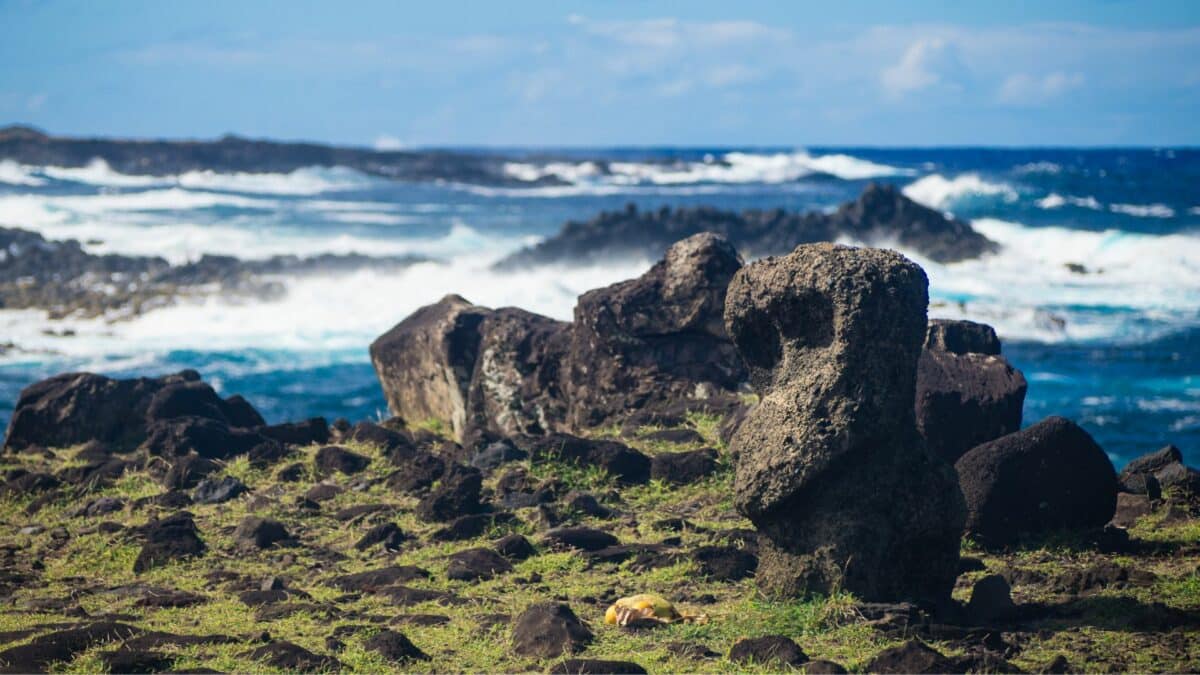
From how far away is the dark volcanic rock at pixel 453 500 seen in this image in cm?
856

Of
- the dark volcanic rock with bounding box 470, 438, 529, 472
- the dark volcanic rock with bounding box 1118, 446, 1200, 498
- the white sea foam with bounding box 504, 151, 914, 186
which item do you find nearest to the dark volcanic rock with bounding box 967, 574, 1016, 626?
the dark volcanic rock with bounding box 1118, 446, 1200, 498

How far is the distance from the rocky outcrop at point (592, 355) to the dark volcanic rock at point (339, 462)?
1.02 meters

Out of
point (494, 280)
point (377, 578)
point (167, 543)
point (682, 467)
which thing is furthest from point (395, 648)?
point (494, 280)

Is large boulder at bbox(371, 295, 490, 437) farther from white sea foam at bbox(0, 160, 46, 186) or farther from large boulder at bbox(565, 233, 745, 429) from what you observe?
white sea foam at bbox(0, 160, 46, 186)

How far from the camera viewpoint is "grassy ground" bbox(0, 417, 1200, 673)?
5.88m

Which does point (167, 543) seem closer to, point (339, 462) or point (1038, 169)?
point (339, 462)

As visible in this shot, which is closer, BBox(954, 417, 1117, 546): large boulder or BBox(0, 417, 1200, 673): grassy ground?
BBox(0, 417, 1200, 673): grassy ground

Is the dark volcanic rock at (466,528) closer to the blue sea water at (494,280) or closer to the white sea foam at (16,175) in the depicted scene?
the blue sea water at (494,280)

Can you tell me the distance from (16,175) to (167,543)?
78.1m

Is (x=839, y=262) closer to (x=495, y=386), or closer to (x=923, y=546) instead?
(x=923, y=546)

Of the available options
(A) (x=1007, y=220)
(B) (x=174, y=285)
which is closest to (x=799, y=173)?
(A) (x=1007, y=220)

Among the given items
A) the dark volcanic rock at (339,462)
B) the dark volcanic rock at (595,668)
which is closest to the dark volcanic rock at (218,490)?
the dark volcanic rock at (339,462)

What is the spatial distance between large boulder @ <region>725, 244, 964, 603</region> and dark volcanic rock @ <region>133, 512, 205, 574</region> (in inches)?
140

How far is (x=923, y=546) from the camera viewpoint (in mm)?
6398
